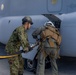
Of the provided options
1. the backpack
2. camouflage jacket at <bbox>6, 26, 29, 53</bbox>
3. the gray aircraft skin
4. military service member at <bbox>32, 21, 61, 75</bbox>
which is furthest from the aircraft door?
camouflage jacket at <bbox>6, 26, 29, 53</bbox>

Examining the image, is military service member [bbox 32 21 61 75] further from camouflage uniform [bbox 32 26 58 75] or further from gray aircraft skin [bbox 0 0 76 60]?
gray aircraft skin [bbox 0 0 76 60]

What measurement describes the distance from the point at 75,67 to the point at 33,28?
1.70 meters

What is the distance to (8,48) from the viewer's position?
6207mm

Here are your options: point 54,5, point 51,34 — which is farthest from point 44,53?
point 54,5

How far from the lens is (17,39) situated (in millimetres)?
6137

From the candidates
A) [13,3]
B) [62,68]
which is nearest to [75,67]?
[62,68]

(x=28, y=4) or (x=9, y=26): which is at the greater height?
(x=28, y=4)

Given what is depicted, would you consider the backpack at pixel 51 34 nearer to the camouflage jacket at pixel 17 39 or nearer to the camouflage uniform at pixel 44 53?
the camouflage uniform at pixel 44 53

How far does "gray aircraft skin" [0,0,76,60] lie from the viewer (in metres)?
6.93

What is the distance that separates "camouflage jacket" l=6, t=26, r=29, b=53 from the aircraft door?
6.27 ft

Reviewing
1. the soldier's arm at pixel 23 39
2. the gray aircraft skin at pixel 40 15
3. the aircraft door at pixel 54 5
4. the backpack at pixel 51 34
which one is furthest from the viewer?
the aircraft door at pixel 54 5

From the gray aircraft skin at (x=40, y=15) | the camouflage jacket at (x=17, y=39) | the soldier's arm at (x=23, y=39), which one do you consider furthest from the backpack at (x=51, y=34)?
the soldier's arm at (x=23, y=39)

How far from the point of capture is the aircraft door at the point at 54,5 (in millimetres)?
7653

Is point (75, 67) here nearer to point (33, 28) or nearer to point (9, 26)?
point (33, 28)
